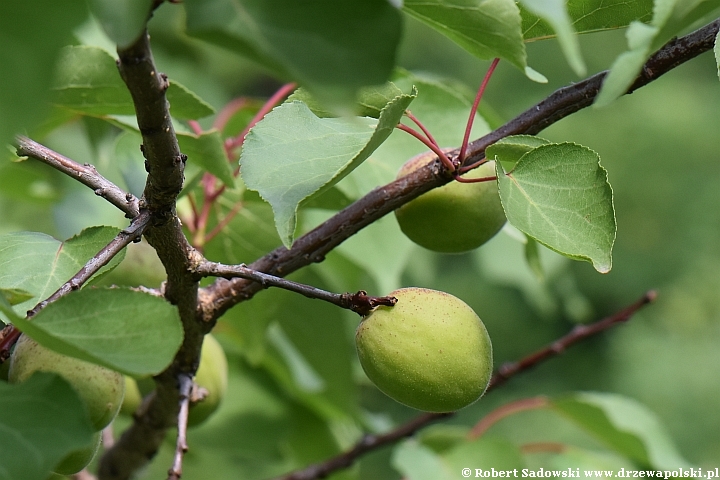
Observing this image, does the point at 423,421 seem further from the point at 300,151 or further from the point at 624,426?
the point at 300,151

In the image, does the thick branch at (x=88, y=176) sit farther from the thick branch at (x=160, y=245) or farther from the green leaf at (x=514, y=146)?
the green leaf at (x=514, y=146)

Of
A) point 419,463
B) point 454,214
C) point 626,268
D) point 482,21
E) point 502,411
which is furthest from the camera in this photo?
point 626,268

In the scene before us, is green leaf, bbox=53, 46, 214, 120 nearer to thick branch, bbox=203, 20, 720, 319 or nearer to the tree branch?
thick branch, bbox=203, 20, 720, 319

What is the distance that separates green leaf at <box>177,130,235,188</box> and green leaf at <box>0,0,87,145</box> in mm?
226

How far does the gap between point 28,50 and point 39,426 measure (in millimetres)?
136

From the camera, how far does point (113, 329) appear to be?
0.27 meters

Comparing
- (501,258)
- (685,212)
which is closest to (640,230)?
(685,212)

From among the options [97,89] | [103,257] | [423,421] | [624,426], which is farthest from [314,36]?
[624,426]

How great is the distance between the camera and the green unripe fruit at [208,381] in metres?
0.52

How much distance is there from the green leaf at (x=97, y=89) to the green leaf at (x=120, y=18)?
22 cm

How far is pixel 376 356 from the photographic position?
354mm

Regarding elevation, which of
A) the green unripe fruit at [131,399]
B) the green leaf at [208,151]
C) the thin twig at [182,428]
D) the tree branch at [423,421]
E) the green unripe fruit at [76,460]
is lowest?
the tree branch at [423,421]

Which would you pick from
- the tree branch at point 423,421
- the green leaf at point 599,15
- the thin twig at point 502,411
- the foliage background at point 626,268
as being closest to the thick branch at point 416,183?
the green leaf at point 599,15

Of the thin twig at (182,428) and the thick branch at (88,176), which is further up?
the thick branch at (88,176)
